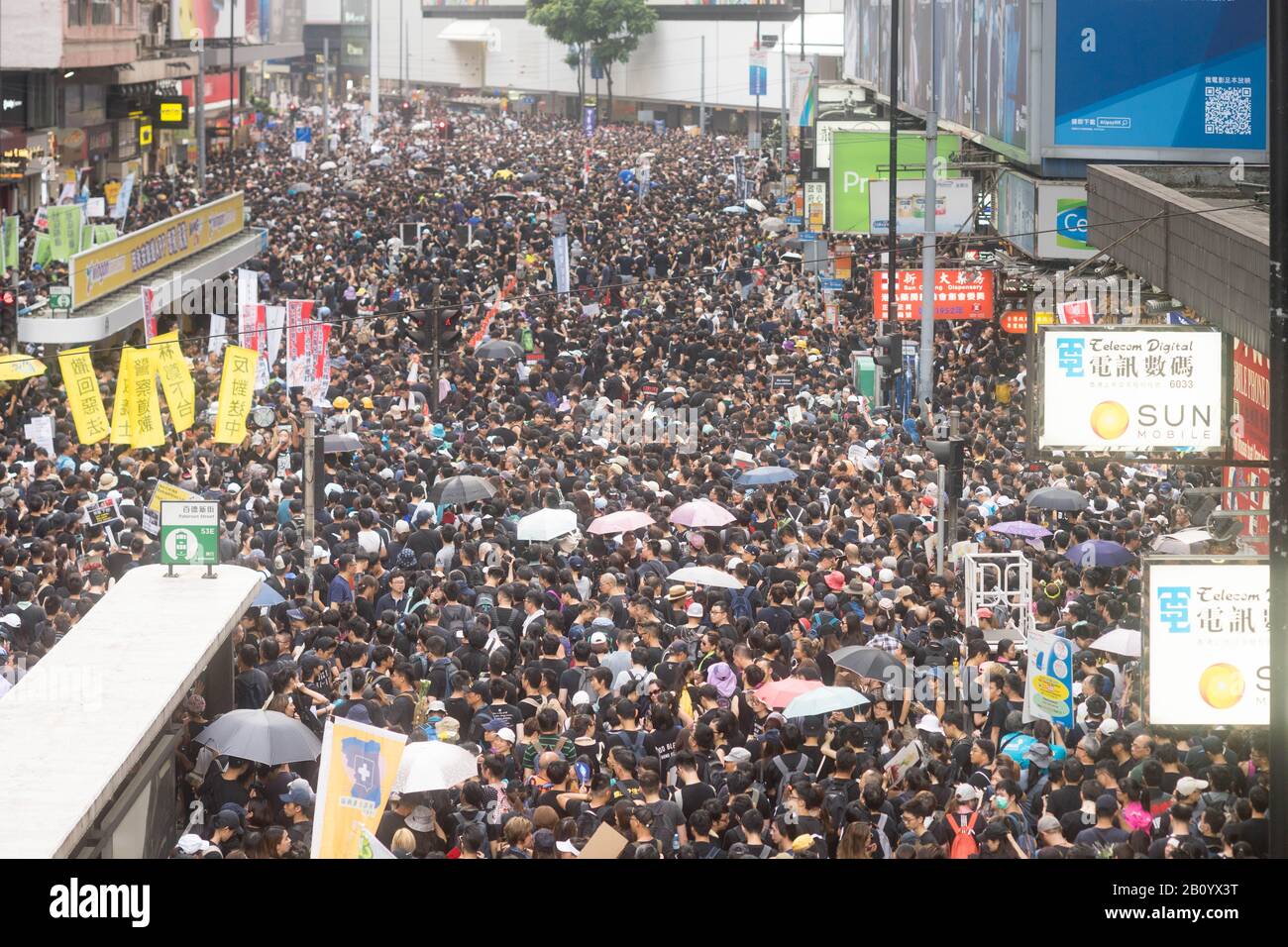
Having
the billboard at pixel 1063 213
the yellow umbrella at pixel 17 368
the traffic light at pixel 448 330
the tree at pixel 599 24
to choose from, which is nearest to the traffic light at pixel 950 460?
the billboard at pixel 1063 213

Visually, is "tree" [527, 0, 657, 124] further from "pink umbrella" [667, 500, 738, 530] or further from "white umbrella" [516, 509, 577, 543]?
"white umbrella" [516, 509, 577, 543]

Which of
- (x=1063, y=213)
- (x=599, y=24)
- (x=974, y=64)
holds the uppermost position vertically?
(x=599, y=24)

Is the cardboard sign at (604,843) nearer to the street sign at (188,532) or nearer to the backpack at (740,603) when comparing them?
the street sign at (188,532)

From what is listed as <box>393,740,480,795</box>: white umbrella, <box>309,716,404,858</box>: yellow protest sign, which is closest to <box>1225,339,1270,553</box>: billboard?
<box>393,740,480,795</box>: white umbrella

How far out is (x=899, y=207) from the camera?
96.5 ft

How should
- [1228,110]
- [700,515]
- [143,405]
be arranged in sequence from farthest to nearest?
[1228,110]
[143,405]
[700,515]

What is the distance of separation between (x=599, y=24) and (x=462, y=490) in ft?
283

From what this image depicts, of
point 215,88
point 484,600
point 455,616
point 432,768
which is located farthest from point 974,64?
point 215,88

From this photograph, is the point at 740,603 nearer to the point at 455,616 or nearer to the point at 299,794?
the point at 455,616

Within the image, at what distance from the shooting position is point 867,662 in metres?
11.5

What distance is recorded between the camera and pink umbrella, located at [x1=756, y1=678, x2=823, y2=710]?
10734 mm

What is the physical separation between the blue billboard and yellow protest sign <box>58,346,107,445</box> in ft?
42.3

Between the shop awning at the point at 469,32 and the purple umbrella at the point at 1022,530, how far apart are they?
107 m
